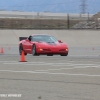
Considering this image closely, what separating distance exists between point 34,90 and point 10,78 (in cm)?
248

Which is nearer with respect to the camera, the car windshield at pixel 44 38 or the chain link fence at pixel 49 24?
the car windshield at pixel 44 38

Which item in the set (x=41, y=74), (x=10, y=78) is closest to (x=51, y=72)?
(x=41, y=74)

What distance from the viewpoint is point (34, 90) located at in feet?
34.3

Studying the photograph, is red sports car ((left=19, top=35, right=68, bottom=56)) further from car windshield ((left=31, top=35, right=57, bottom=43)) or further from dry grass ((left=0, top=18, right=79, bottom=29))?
dry grass ((left=0, top=18, right=79, bottom=29))

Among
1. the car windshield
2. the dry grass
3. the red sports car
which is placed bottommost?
the red sports car

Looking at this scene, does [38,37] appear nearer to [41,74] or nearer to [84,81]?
[41,74]

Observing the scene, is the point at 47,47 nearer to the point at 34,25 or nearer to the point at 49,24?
the point at 34,25

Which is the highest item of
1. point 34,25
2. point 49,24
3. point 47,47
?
point 49,24

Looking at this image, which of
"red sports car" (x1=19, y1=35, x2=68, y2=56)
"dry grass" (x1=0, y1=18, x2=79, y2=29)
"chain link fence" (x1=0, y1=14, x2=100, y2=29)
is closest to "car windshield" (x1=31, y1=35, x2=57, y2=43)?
"red sports car" (x1=19, y1=35, x2=68, y2=56)

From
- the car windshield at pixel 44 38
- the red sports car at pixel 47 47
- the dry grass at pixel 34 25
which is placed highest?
the dry grass at pixel 34 25

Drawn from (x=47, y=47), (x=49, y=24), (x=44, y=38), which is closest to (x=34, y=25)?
(x=49, y=24)

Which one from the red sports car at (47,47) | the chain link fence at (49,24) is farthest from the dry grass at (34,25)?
the red sports car at (47,47)

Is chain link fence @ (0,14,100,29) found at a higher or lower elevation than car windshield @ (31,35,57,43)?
higher

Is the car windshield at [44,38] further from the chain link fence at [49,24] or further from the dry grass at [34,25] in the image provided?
the dry grass at [34,25]
